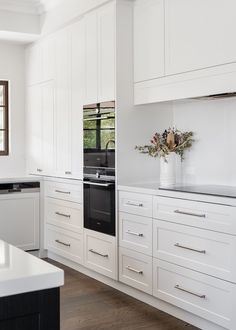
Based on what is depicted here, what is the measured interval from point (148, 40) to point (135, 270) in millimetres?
1837

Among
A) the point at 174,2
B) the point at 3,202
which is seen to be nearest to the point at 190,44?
the point at 174,2

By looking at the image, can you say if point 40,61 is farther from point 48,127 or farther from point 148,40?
point 148,40

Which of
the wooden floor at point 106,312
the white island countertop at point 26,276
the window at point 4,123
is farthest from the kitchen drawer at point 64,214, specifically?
the white island countertop at point 26,276

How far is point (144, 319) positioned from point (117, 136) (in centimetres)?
146

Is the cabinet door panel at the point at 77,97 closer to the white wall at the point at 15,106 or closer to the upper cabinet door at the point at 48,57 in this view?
the upper cabinet door at the point at 48,57

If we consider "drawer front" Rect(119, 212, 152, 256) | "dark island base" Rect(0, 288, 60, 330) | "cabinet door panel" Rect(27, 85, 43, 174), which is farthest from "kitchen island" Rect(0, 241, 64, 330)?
"cabinet door panel" Rect(27, 85, 43, 174)

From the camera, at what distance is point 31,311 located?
1.19 metres

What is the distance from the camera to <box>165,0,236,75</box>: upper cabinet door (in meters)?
3.12

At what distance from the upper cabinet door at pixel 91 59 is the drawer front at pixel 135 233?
45.0 inches

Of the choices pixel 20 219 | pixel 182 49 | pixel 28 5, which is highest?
pixel 28 5

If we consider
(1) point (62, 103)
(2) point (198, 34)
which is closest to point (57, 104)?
(1) point (62, 103)

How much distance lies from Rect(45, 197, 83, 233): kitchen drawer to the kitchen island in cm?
332

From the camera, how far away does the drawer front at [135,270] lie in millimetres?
3609

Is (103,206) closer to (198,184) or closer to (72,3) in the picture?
(198,184)
